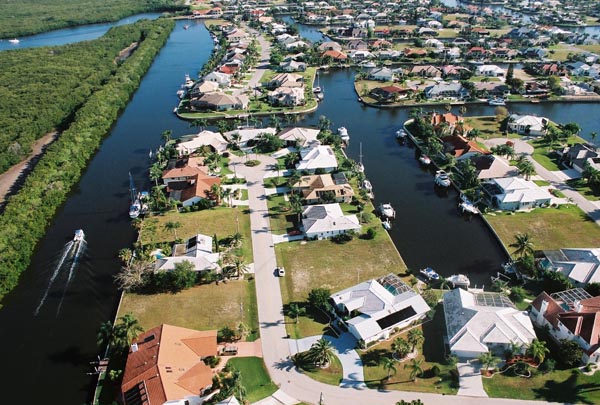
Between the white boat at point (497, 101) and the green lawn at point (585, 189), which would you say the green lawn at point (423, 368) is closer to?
the green lawn at point (585, 189)

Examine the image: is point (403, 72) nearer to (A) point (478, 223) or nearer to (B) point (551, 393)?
(A) point (478, 223)

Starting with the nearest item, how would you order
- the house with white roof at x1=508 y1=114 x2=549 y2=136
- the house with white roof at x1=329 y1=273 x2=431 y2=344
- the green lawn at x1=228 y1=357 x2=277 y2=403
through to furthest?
1. the green lawn at x1=228 y1=357 x2=277 y2=403
2. the house with white roof at x1=329 y1=273 x2=431 y2=344
3. the house with white roof at x1=508 y1=114 x2=549 y2=136

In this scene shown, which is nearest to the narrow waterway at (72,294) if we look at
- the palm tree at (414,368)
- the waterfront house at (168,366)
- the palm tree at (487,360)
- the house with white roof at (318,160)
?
the waterfront house at (168,366)

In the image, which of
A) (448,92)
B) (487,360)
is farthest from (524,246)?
(448,92)

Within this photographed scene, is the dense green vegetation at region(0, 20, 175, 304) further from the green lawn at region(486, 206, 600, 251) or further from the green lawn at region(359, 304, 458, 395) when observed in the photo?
the green lawn at region(486, 206, 600, 251)

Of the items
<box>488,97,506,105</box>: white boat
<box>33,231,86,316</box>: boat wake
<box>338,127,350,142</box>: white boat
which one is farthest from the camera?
<box>488,97,506,105</box>: white boat

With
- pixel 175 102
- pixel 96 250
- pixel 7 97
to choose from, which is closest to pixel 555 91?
pixel 175 102

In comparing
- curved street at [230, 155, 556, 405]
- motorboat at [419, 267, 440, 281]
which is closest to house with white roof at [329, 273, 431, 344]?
motorboat at [419, 267, 440, 281]
